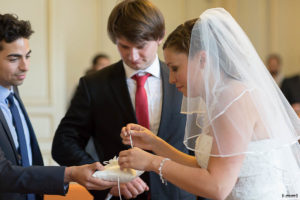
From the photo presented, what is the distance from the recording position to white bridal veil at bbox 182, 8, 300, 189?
6.57 feet

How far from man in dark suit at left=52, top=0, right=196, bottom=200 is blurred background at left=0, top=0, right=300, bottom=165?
372 cm

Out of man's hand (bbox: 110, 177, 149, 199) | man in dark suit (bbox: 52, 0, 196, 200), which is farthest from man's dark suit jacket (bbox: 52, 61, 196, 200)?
man's hand (bbox: 110, 177, 149, 199)

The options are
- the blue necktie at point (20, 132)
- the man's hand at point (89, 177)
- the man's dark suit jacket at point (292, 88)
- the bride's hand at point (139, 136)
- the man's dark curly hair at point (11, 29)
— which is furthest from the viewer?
the man's dark suit jacket at point (292, 88)

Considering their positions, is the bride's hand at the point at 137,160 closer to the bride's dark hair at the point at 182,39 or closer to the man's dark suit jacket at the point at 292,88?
the bride's dark hair at the point at 182,39

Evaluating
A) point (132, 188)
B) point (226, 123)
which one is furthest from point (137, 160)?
point (226, 123)

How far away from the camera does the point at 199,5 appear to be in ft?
24.2

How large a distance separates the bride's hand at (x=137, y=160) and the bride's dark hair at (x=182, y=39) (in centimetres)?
50

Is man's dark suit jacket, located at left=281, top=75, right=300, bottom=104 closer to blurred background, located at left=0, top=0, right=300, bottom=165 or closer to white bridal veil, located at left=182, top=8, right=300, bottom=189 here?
blurred background, located at left=0, top=0, right=300, bottom=165

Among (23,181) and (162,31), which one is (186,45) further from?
(23,181)

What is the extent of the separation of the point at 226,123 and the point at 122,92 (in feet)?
2.66

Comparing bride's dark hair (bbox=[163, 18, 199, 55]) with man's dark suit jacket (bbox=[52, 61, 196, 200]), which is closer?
bride's dark hair (bbox=[163, 18, 199, 55])

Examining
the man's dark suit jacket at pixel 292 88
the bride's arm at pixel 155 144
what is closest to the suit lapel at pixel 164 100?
the bride's arm at pixel 155 144

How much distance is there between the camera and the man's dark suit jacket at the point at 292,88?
6723mm

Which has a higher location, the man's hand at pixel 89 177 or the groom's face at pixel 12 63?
the groom's face at pixel 12 63
